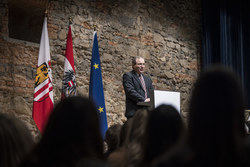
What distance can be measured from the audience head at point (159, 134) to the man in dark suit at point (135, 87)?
2.87 metres

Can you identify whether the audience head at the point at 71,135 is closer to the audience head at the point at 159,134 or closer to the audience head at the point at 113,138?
the audience head at the point at 159,134

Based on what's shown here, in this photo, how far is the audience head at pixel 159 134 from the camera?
1.03m

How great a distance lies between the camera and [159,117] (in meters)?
1.07

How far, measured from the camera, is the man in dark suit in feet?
13.2

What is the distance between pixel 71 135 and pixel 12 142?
24 cm

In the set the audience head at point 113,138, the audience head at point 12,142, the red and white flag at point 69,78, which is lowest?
the audience head at point 113,138

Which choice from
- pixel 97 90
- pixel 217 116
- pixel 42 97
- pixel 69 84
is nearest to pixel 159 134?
pixel 217 116

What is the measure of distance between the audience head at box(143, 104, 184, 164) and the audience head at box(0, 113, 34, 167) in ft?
1.42

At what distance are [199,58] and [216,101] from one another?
6.82 metres

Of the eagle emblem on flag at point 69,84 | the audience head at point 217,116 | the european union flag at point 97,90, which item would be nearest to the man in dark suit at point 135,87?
the european union flag at point 97,90

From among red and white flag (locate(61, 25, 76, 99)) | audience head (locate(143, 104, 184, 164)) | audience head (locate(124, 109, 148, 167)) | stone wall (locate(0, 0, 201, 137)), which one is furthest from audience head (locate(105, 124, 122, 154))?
stone wall (locate(0, 0, 201, 137))

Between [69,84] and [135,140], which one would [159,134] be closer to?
[135,140]

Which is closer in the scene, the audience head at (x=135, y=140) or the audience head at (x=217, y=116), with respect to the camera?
the audience head at (x=217, y=116)

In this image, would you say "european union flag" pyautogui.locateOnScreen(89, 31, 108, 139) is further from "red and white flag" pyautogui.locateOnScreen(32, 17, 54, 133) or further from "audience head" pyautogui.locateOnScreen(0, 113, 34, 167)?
"audience head" pyautogui.locateOnScreen(0, 113, 34, 167)
